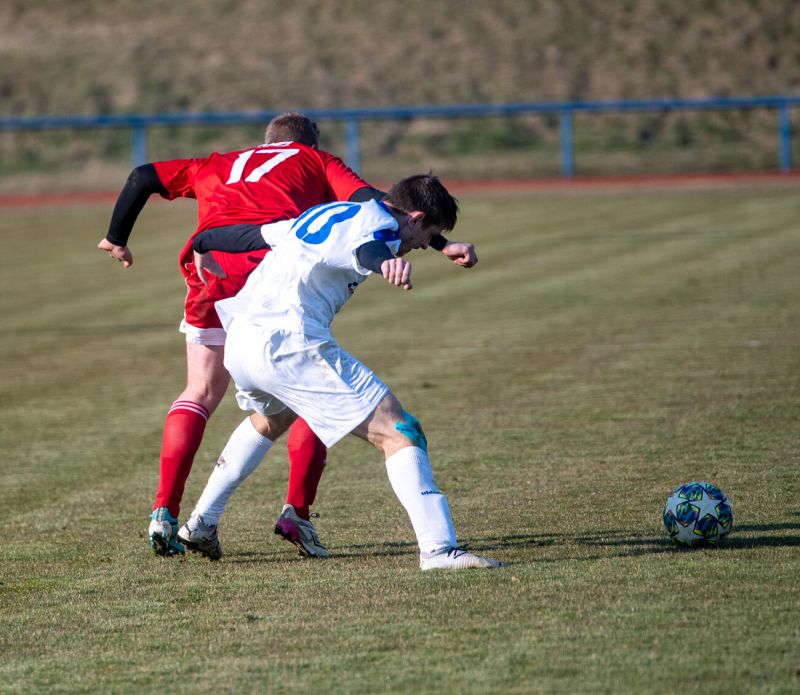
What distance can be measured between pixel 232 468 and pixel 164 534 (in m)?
0.43

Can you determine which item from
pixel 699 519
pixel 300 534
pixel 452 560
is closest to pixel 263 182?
pixel 300 534

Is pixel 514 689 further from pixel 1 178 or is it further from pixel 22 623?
pixel 1 178

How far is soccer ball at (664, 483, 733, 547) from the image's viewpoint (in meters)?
5.40

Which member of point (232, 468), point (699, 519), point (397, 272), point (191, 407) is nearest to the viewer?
point (397, 272)

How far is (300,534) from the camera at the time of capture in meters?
5.73

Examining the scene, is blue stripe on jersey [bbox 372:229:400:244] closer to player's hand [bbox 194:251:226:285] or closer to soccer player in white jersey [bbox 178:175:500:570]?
soccer player in white jersey [bbox 178:175:500:570]

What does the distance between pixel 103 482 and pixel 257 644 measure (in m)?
3.38

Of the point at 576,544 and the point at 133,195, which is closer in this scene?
the point at 576,544

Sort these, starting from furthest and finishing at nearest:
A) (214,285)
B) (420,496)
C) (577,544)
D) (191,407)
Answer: (191,407), (214,285), (577,544), (420,496)

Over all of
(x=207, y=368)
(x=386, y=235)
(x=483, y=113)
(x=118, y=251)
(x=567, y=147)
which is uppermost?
(x=386, y=235)

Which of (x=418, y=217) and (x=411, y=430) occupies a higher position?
(x=418, y=217)

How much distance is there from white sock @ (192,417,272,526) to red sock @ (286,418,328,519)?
275 mm

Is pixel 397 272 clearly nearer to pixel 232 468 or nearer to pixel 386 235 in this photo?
pixel 386 235

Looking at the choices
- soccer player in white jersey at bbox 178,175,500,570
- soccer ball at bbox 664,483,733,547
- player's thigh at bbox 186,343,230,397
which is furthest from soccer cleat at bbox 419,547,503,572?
player's thigh at bbox 186,343,230,397
